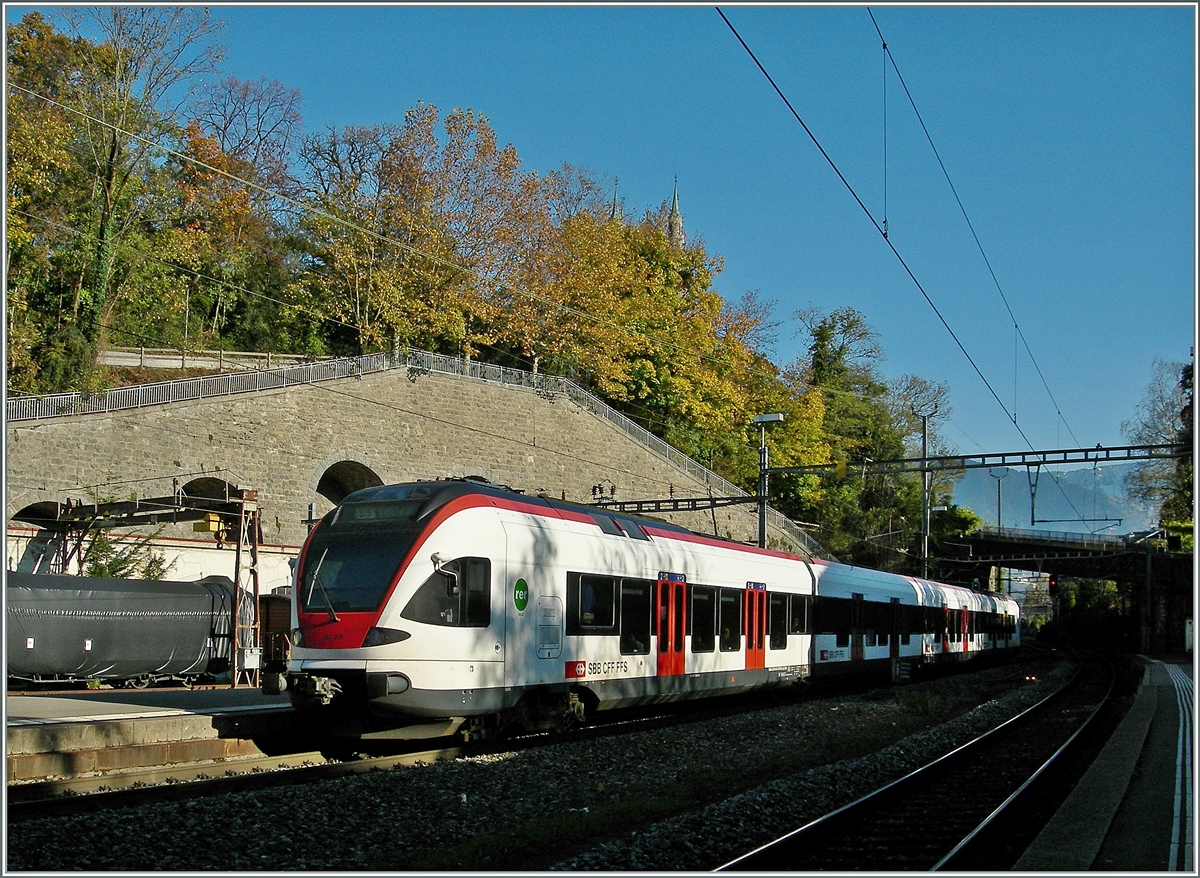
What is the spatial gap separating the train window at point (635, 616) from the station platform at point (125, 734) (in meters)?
4.70

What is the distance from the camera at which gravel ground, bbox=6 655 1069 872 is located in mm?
7652

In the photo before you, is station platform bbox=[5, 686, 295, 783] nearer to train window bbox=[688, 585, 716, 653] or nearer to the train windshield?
the train windshield

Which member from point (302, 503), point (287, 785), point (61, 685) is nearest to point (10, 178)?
point (302, 503)

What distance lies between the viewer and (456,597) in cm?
1303

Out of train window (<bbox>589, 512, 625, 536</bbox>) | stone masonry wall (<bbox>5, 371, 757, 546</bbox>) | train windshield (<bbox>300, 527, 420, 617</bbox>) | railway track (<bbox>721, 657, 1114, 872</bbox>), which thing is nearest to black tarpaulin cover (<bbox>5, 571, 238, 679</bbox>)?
stone masonry wall (<bbox>5, 371, 757, 546</bbox>)

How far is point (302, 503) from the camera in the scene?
36219 mm

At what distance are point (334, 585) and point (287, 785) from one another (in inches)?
133

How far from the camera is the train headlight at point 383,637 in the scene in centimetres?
1255

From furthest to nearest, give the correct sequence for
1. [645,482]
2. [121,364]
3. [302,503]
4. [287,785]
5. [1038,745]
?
[645,482]
[121,364]
[302,503]
[1038,745]
[287,785]

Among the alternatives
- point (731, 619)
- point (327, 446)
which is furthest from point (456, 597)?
point (327, 446)

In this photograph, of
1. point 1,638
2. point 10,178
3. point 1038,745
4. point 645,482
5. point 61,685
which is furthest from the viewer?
point 645,482

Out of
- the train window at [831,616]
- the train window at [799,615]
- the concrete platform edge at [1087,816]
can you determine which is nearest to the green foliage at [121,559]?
the train window at [799,615]

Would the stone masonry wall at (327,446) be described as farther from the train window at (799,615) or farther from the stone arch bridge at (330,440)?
the train window at (799,615)

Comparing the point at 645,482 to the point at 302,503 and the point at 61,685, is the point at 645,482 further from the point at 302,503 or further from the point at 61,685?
the point at 61,685
